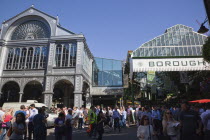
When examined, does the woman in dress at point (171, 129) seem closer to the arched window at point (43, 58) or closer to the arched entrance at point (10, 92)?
the arched window at point (43, 58)

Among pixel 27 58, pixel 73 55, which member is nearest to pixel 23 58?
pixel 27 58

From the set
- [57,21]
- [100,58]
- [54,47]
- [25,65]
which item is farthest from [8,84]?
[100,58]

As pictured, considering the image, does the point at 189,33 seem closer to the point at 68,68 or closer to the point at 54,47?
the point at 68,68

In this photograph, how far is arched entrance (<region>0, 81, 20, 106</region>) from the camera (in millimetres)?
29500

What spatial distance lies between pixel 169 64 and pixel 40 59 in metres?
20.8

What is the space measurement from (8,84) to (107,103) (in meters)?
21.3

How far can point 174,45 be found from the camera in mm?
19781

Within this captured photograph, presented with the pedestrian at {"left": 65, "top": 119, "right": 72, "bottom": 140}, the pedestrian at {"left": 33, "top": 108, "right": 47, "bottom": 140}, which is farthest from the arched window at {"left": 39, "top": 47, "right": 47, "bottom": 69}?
the pedestrian at {"left": 33, "top": 108, "right": 47, "bottom": 140}

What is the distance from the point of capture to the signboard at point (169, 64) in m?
17.4

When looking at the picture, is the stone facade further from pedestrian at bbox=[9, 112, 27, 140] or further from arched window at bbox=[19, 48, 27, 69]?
pedestrian at bbox=[9, 112, 27, 140]

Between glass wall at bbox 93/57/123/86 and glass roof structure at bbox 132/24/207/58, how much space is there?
58.2 feet

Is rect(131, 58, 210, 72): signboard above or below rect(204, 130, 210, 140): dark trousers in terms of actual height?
above

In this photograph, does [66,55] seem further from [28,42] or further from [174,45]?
[174,45]

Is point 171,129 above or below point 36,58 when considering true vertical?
below
